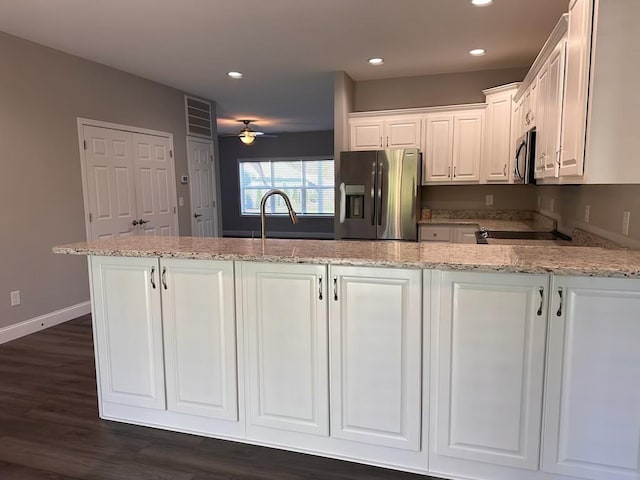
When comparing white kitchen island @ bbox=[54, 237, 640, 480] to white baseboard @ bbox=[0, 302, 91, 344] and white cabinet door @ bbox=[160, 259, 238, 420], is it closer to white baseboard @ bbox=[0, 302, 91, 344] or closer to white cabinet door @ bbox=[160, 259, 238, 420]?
white cabinet door @ bbox=[160, 259, 238, 420]

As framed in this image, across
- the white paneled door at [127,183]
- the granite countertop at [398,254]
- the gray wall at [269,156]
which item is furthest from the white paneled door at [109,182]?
the gray wall at [269,156]

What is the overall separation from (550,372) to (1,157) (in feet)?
14.2

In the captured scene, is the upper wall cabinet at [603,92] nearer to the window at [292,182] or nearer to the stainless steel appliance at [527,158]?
the stainless steel appliance at [527,158]

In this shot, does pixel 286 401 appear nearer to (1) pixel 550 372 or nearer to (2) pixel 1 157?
(1) pixel 550 372

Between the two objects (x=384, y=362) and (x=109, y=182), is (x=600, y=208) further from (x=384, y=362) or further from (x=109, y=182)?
(x=109, y=182)

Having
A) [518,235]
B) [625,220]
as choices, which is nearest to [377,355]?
[625,220]

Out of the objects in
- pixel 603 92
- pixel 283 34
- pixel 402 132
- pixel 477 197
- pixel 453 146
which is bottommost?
pixel 477 197

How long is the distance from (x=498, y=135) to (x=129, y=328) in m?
4.22

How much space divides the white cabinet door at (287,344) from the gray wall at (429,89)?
4.00 meters

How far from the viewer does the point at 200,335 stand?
7.22 feet

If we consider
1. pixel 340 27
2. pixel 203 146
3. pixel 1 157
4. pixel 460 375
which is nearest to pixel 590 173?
pixel 460 375

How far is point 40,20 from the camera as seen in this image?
3391 millimetres

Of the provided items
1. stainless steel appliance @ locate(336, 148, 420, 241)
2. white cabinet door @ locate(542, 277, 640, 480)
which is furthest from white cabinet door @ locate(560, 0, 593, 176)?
stainless steel appliance @ locate(336, 148, 420, 241)

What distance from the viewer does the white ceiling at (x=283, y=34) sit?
10.4 feet
